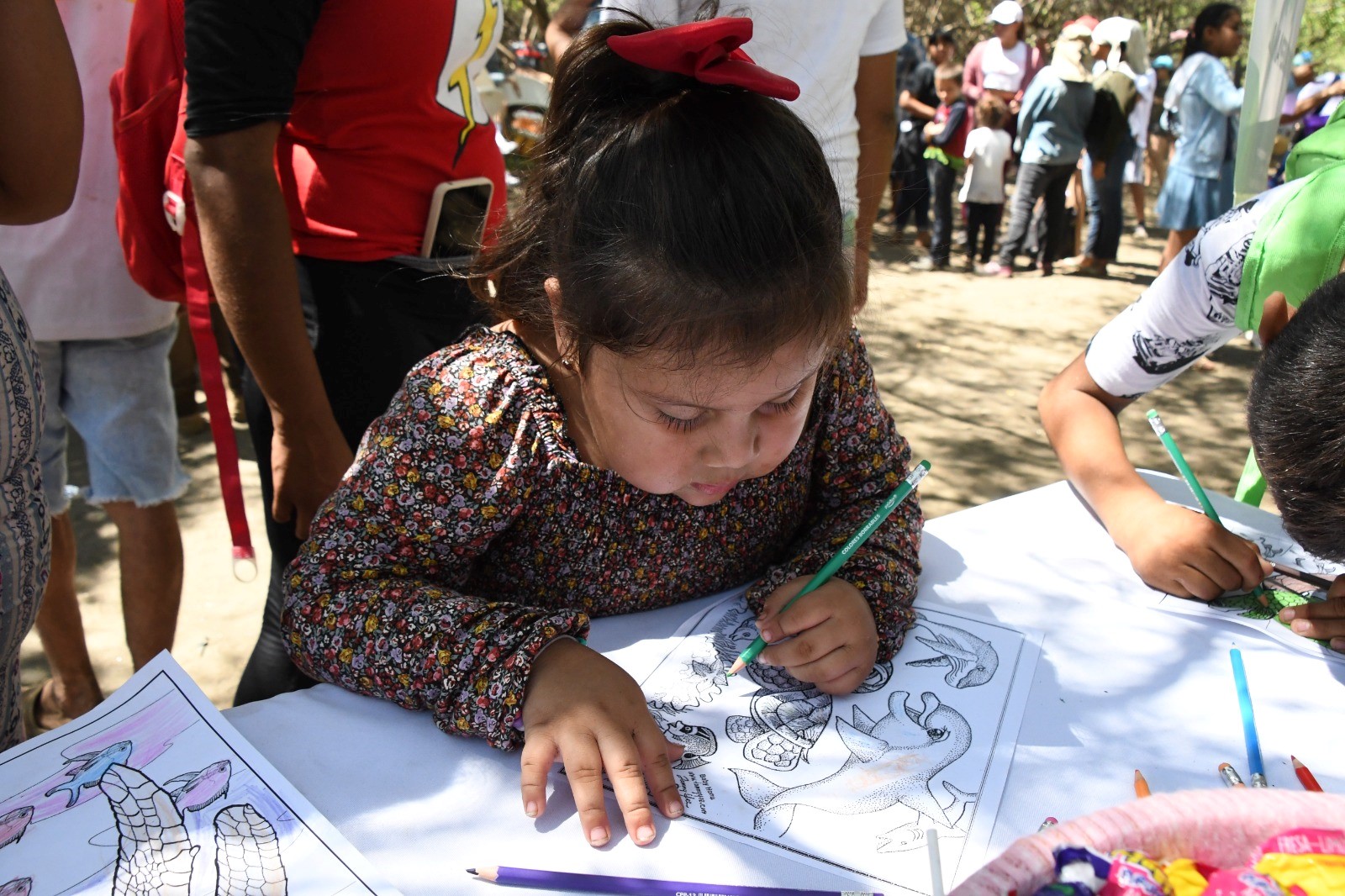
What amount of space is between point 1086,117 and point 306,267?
583 centimetres

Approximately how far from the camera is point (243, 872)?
75 centimetres

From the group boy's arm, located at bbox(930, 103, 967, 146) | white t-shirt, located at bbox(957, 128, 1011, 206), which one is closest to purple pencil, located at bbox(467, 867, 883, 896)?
white t-shirt, located at bbox(957, 128, 1011, 206)

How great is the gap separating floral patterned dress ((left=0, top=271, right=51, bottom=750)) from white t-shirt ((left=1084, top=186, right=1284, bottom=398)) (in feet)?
4.64

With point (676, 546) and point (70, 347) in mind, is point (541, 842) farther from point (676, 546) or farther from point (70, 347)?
point (70, 347)

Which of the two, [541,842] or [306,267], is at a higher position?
[306,267]

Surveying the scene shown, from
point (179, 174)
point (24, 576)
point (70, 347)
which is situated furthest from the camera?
point (70, 347)

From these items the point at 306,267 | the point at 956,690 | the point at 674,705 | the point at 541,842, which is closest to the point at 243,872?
the point at 541,842

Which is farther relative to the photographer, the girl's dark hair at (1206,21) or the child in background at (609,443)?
the girl's dark hair at (1206,21)

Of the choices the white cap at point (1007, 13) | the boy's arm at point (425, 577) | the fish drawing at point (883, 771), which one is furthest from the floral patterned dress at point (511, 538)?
the white cap at point (1007, 13)

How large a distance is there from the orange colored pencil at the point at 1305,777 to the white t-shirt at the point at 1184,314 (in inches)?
27.7

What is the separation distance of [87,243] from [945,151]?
6.19 metres

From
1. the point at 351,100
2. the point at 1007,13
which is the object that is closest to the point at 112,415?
the point at 351,100

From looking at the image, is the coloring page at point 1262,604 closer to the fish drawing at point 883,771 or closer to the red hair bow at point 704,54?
the fish drawing at point 883,771

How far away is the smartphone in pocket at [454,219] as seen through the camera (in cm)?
152
